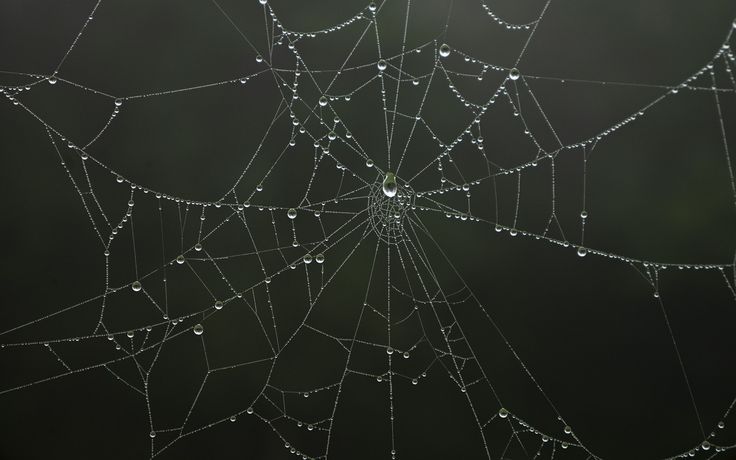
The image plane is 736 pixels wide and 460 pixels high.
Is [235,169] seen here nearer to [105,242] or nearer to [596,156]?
[105,242]

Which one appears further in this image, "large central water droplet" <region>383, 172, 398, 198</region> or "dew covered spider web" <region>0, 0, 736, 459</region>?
"dew covered spider web" <region>0, 0, 736, 459</region>

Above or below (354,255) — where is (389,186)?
above

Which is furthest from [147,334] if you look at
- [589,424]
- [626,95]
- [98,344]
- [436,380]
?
[626,95]

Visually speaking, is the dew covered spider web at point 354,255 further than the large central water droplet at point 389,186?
Yes

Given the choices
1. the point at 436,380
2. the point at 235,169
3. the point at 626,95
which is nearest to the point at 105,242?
the point at 235,169

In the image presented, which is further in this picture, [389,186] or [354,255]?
[354,255]

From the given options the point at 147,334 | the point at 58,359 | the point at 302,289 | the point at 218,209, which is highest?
the point at 218,209

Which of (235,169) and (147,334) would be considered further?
(235,169)

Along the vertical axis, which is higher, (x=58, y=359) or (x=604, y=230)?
(x=604, y=230)
